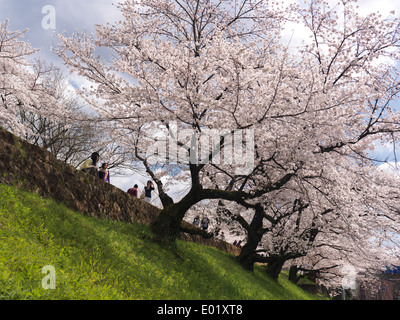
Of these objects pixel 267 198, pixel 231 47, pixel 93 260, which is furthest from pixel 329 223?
pixel 93 260

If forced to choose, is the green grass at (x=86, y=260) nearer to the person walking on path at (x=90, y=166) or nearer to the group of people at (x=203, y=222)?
the person walking on path at (x=90, y=166)

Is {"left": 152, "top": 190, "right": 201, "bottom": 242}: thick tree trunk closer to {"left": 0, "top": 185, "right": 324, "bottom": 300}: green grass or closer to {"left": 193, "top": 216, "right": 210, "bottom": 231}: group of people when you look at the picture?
{"left": 0, "top": 185, "right": 324, "bottom": 300}: green grass

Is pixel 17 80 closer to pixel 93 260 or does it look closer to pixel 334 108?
pixel 93 260

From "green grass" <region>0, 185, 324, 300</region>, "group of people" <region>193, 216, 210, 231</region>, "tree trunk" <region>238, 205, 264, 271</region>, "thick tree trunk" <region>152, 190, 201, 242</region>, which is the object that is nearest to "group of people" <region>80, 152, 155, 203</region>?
"green grass" <region>0, 185, 324, 300</region>

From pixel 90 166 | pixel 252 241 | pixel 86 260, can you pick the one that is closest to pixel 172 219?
pixel 90 166

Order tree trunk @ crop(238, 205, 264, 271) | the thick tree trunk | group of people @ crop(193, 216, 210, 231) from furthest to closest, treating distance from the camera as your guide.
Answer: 1. group of people @ crop(193, 216, 210, 231)
2. tree trunk @ crop(238, 205, 264, 271)
3. the thick tree trunk

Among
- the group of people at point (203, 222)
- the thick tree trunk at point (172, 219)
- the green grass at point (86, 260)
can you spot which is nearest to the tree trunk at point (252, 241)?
the group of people at point (203, 222)

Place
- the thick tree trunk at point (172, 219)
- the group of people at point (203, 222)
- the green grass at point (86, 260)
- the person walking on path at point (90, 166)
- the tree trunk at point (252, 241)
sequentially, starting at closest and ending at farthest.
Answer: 1. the green grass at point (86, 260)
2. the thick tree trunk at point (172, 219)
3. the person walking on path at point (90, 166)
4. the tree trunk at point (252, 241)
5. the group of people at point (203, 222)

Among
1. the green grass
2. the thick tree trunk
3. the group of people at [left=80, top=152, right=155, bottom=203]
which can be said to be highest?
the group of people at [left=80, top=152, right=155, bottom=203]

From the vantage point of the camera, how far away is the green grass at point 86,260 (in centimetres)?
420

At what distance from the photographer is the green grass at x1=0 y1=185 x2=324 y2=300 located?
4203mm

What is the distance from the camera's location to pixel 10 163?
22.5 ft

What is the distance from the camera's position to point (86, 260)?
5.77 metres
